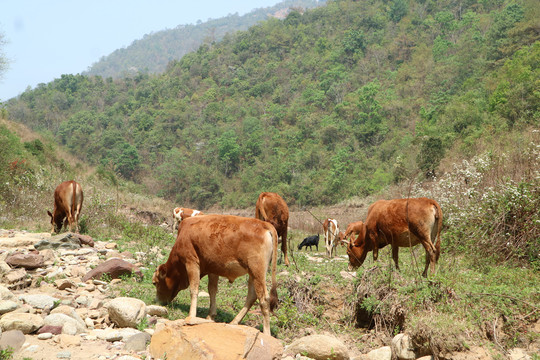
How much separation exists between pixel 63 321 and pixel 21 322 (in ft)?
1.59

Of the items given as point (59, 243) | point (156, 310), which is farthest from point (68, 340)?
point (59, 243)

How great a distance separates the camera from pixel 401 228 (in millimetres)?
8914

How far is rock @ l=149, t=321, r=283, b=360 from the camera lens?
522cm

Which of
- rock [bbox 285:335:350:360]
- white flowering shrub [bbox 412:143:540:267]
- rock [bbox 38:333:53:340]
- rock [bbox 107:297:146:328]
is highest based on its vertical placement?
rock [bbox 38:333:53:340]

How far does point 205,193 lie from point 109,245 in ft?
154

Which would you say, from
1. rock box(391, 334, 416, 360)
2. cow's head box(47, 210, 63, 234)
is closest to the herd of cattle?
rock box(391, 334, 416, 360)

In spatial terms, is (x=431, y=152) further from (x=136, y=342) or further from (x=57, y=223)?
(x=136, y=342)

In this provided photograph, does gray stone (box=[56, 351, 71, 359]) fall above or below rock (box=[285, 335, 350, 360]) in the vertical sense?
above

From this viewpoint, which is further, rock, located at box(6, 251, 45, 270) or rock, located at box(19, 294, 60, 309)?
rock, located at box(6, 251, 45, 270)

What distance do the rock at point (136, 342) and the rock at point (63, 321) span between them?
2.56 ft

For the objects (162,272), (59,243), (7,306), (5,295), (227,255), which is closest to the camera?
(7,306)

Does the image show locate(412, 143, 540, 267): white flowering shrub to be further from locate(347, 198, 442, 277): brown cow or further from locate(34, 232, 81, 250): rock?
locate(34, 232, 81, 250): rock

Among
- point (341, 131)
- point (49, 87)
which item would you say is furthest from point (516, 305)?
point (49, 87)

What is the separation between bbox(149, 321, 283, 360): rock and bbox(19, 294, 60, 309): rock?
78.1 inches
